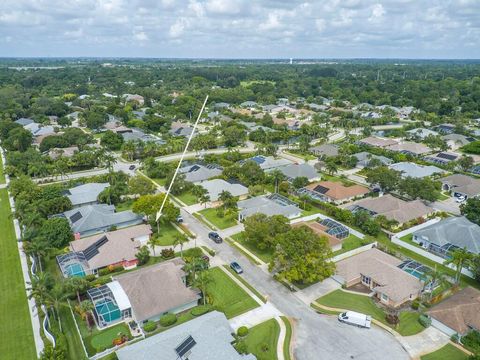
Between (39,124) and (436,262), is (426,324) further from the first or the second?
(39,124)

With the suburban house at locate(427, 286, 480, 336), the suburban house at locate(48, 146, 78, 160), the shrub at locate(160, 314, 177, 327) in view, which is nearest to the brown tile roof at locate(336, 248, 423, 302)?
the suburban house at locate(427, 286, 480, 336)

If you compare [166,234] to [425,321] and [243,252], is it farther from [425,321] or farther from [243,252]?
[425,321]

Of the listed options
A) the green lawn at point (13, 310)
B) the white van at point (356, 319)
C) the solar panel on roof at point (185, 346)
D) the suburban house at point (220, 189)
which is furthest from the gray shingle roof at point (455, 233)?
the green lawn at point (13, 310)

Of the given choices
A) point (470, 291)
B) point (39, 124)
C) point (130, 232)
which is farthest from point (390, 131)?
point (39, 124)

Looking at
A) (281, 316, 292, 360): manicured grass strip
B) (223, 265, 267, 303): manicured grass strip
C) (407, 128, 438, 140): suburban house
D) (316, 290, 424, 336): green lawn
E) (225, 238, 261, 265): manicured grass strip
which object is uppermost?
(407, 128, 438, 140): suburban house

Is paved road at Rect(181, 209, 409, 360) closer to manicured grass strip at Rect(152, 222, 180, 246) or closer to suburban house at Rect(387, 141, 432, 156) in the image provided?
manicured grass strip at Rect(152, 222, 180, 246)

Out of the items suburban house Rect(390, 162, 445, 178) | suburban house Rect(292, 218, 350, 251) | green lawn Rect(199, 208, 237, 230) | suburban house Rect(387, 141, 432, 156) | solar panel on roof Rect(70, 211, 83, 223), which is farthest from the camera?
suburban house Rect(387, 141, 432, 156)

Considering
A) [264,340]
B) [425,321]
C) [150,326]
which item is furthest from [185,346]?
[425,321]
